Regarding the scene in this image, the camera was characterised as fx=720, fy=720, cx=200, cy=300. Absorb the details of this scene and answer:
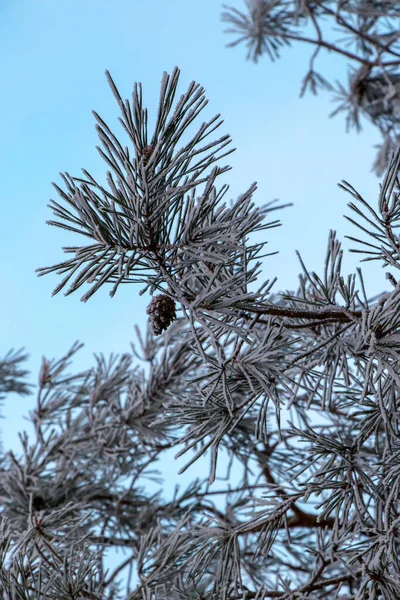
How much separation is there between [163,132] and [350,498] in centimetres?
36

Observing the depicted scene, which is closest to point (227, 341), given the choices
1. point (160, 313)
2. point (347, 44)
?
point (160, 313)

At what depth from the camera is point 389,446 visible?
0.60m

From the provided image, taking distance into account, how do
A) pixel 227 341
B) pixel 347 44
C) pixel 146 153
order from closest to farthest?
1. pixel 146 153
2. pixel 227 341
3. pixel 347 44

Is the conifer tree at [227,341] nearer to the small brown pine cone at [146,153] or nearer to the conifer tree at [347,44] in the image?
the small brown pine cone at [146,153]

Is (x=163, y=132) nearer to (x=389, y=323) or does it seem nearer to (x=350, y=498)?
(x=389, y=323)

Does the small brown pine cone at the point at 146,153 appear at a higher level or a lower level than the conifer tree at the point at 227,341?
higher

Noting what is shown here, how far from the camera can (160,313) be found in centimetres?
54

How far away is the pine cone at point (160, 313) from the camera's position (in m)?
0.54

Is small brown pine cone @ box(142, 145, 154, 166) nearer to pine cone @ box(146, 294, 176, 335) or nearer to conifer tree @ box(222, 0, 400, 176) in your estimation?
pine cone @ box(146, 294, 176, 335)

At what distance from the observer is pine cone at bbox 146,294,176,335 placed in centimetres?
54

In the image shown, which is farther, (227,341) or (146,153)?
(227,341)

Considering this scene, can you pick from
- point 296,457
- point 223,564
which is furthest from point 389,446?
point 296,457

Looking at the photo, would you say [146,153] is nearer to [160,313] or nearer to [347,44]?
[160,313]

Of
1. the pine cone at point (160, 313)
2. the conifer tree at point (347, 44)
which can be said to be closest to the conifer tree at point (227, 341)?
the pine cone at point (160, 313)
